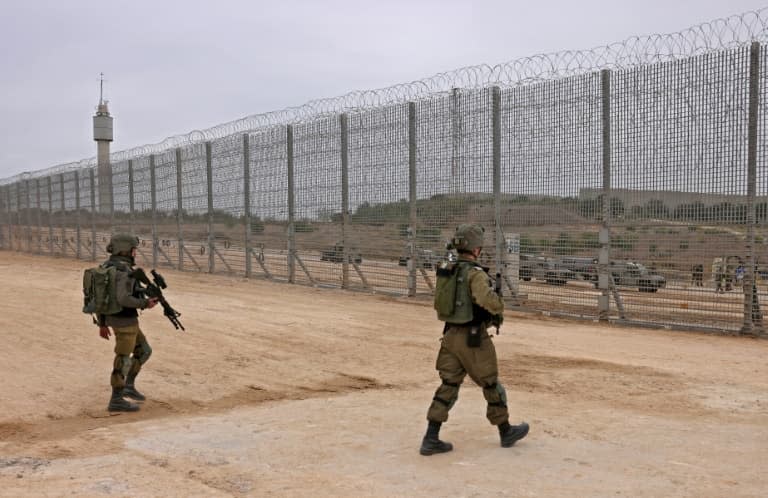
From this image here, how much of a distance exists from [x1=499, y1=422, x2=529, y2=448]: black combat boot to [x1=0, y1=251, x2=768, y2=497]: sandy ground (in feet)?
0.25

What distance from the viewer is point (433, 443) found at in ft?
14.4

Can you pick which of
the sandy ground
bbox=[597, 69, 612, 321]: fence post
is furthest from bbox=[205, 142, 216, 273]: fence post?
bbox=[597, 69, 612, 321]: fence post

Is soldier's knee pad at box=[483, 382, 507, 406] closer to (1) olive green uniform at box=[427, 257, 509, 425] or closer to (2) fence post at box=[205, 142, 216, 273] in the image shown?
(1) olive green uniform at box=[427, 257, 509, 425]

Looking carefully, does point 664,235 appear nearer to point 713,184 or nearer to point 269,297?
point 713,184

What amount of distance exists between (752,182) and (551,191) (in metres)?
2.91

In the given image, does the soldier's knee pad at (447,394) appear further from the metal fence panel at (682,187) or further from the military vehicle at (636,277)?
the military vehicle at (636,277)

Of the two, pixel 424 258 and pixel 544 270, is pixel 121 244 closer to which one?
pixel 544 270

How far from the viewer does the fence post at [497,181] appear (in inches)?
459

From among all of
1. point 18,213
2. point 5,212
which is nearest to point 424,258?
point 18,213

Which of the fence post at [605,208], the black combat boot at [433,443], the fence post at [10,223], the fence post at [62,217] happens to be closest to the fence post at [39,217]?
the fence post at [62,217]

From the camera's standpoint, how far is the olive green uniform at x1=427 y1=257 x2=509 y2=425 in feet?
14.4

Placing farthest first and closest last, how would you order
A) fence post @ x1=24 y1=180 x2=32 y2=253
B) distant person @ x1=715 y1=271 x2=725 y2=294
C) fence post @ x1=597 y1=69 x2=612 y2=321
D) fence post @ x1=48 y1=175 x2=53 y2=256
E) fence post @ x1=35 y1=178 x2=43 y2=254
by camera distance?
fence post @ x1=24 y1=180 x2=32 y2=253, fence post @ x1=35 y1=178 x2=43 y2=254, fence post @ x1=48 y1=175 x2=53 y2=256, fence post @ x1=597 y1=69 x2=612 y2=321, distant person @ x1=715 y1=271 x2=725 y2=294

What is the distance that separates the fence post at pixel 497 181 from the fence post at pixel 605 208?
5.72 ft

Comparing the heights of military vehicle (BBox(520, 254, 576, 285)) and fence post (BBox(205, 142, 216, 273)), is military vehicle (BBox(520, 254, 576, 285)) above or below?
below
